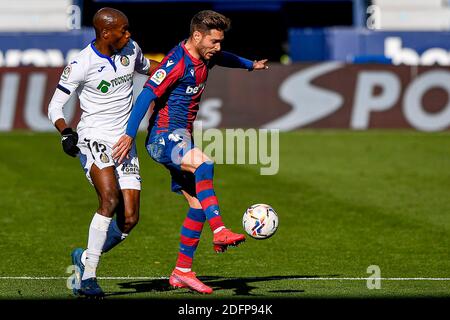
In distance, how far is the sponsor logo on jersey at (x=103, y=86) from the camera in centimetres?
973

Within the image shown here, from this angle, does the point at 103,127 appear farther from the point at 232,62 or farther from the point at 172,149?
the point at 232,62

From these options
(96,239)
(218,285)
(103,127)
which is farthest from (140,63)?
(218,285)

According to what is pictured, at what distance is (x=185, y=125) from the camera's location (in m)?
10.0

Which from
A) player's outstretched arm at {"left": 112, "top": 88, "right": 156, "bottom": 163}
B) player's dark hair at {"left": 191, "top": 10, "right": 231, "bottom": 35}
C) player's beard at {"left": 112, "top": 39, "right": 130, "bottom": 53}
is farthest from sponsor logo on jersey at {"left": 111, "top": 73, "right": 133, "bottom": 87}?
player's dark hair at {"left": 191, "top": 10, "right": 231, "bottom": 35}

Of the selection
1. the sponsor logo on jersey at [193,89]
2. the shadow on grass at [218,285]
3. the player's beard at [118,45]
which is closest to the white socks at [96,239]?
the shadow on grass at [218,285]

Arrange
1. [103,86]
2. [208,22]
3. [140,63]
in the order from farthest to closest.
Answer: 1. [140,63]
2. [103,86]
3. [208,22]

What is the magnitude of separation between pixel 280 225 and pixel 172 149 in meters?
5.07

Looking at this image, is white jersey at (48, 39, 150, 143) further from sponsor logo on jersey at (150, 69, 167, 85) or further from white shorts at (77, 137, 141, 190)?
sponsor logo on jersey at (150, 69, 167, 85)

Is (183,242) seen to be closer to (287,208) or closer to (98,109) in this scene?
(98,109)

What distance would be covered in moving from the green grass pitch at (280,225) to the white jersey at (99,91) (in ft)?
4.76

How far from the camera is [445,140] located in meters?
24.5

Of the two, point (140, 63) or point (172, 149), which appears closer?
point (172, 149)

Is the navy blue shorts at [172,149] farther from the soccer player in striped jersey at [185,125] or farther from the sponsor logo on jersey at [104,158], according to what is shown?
→ the sponsor logo on jersey at [104,158]

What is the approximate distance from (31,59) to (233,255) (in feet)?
63.1
